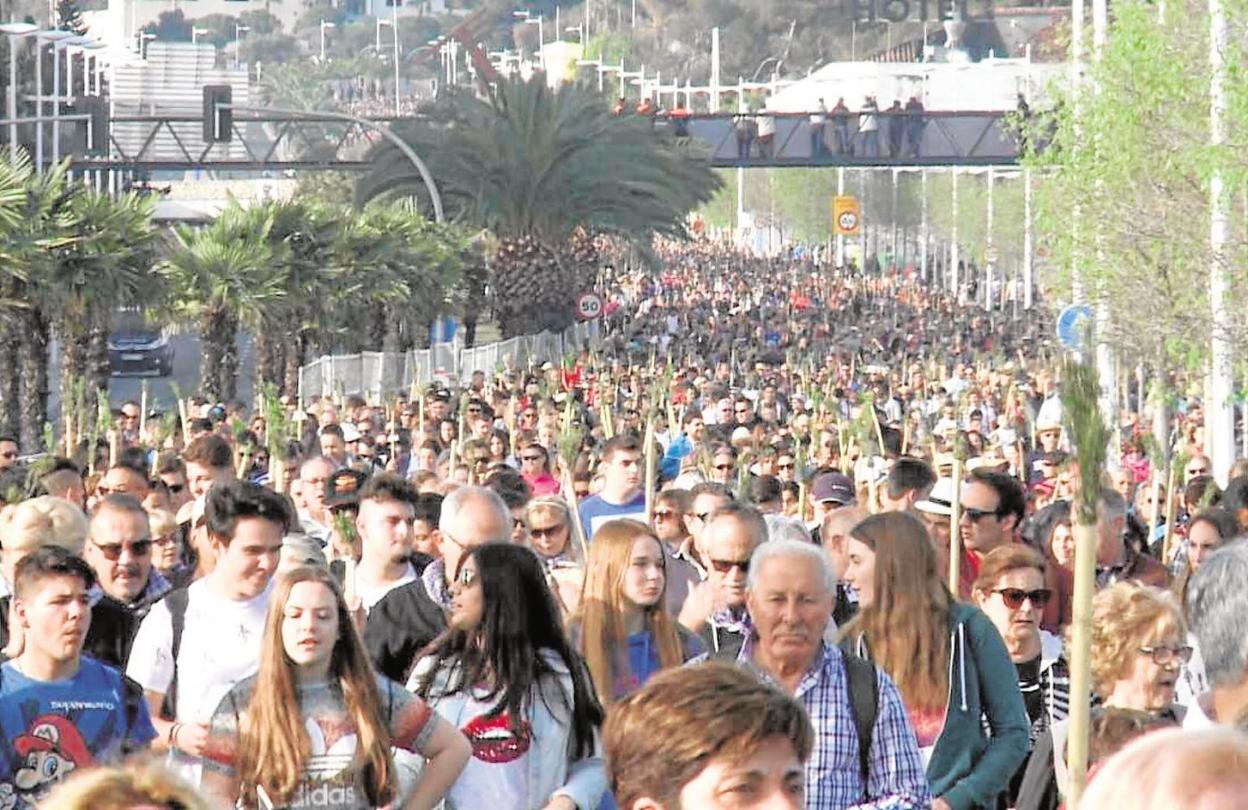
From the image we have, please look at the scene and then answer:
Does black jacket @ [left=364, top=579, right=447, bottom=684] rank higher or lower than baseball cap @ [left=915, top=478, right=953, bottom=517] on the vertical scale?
lower

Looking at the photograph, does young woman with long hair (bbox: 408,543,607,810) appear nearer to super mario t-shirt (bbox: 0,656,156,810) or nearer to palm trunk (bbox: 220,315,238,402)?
super mario t-shirt (bbox: 0,656,156,810)

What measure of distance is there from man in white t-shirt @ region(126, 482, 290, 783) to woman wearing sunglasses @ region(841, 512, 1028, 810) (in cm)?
155

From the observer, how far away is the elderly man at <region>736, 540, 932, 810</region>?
682cm

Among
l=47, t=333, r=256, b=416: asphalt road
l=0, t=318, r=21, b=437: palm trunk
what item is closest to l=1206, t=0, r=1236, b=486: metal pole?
l=0, t=318, r=21, b=437: palm trunk

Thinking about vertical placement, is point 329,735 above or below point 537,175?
below

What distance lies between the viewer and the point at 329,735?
7121mm

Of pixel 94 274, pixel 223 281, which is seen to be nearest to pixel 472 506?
pixel 94 274

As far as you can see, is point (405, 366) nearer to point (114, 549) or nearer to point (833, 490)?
point (833, 490)

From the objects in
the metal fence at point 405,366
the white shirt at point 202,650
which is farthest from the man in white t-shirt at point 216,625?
the metal fence at point 405,366

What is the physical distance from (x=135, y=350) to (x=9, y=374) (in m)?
29.9

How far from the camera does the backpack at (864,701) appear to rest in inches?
269

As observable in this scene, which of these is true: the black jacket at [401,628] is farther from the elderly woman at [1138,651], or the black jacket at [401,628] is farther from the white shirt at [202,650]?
the elderly woman at [1138,651]

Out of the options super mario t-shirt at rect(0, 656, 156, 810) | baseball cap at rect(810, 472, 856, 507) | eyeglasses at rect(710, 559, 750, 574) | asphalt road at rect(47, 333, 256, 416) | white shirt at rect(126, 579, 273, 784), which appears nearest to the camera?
super mario t-shirt at rect(0, 656, 156, 810)

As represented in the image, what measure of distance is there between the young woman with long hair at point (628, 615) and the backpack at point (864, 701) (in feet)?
4.69
